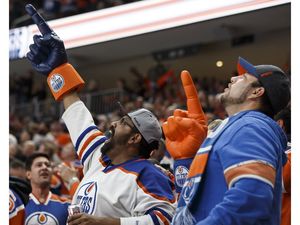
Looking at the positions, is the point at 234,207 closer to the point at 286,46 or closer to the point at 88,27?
the point at 88,27

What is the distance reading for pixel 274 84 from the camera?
9.45 feet

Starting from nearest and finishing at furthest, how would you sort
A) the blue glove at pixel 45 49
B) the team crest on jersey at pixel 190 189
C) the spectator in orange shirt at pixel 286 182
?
the team crest on jersey at pixel 190 189
the spectator in orange shirt at pixel 286 182
the blue glove at pixel 45 49

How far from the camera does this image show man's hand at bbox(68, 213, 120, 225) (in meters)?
3.29

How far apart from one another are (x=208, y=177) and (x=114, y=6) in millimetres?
8576

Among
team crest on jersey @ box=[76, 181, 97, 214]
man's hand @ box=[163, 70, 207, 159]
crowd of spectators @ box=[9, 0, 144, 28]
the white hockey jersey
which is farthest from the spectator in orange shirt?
crowd of spectators @ box=[9, 0, 144, 28]

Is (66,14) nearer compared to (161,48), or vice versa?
(66,14)

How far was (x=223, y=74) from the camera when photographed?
1337 centimetres

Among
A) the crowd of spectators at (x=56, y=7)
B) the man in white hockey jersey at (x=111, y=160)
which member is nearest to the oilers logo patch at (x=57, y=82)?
the man in white hockey jersey at (x=111, y=160)

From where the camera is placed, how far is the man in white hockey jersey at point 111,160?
3445 millimetres

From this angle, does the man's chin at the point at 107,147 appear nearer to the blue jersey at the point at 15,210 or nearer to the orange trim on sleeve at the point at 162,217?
the orange trim on sleeve at the point at 162,217

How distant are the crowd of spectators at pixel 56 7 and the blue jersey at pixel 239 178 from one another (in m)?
8.71

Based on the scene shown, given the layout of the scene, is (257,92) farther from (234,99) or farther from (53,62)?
(53,62)
